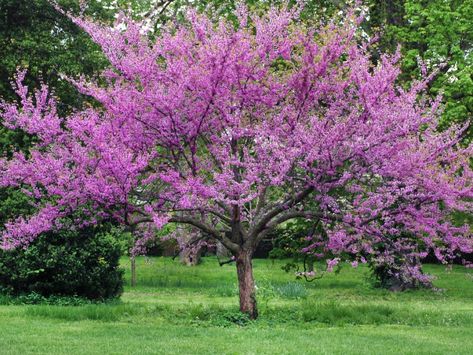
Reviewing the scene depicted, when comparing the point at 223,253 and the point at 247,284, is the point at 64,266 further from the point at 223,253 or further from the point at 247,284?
the point at 223,253

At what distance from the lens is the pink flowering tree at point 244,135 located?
10477 millimetres

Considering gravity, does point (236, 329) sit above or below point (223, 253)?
below

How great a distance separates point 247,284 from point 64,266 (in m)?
5.42

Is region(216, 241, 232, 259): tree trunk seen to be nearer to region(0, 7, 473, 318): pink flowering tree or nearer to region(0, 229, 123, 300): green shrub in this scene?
region(0, 229, 123, 300): green shrub

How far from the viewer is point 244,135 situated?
1139 centimetres

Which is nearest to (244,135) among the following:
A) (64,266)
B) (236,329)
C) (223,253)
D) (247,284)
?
(247,284)

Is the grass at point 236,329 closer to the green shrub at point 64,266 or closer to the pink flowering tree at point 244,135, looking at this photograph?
the green shrub at point 64,266

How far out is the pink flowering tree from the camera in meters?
10.5

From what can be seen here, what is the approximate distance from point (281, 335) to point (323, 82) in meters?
4.27

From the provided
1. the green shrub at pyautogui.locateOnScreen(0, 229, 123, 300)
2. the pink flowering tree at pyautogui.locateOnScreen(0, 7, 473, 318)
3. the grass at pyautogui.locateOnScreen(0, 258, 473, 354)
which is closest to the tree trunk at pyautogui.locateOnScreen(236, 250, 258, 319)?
the grass at pyautogui.locateOnScreen(0, 258, 473, 354)

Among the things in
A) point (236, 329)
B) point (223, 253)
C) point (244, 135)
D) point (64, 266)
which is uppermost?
point (244, 135)

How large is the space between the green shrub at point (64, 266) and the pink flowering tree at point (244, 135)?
4646 millimetres

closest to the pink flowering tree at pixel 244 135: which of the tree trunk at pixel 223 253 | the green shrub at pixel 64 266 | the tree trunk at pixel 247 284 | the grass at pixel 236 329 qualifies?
the tree trunk at pixel 247 284

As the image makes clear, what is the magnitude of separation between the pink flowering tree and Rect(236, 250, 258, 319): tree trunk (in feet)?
3.18
